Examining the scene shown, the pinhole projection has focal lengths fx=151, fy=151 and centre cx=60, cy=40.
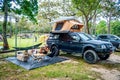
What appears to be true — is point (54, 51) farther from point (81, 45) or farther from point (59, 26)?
point (59, 26)

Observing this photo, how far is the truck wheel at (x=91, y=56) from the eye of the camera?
832 centimetres

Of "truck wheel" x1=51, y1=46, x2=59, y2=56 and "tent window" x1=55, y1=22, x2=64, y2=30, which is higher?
"tent window" x1=55, y1=22, x2=64, y2=30

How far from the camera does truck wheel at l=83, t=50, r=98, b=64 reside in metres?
8.32

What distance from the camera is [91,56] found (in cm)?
848

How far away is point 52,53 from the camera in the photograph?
10.8 meters

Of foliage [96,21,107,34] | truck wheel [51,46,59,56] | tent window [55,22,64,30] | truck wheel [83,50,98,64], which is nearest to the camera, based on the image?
truck wheel [83,50,98,64]

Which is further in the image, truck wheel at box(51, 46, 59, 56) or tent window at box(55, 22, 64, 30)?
tent window at box(55, 22, 64, 30)

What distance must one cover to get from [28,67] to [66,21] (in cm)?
590

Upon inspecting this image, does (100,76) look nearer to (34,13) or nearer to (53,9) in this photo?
(34,13)

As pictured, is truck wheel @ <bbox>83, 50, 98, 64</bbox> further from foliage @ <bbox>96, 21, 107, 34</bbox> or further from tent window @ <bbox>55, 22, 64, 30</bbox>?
foliage @ <bbox>96, 21, 107, 34</bbox>

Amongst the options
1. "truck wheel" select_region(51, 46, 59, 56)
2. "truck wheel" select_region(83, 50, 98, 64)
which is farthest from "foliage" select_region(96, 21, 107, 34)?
"truck wheel" select_region(83, 50, 98, 64)

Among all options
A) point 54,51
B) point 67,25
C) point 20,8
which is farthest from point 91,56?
point 20,8

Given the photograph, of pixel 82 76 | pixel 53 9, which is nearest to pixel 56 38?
pixel 82 76

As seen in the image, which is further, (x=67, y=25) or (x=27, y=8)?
(x=27, y=8)
